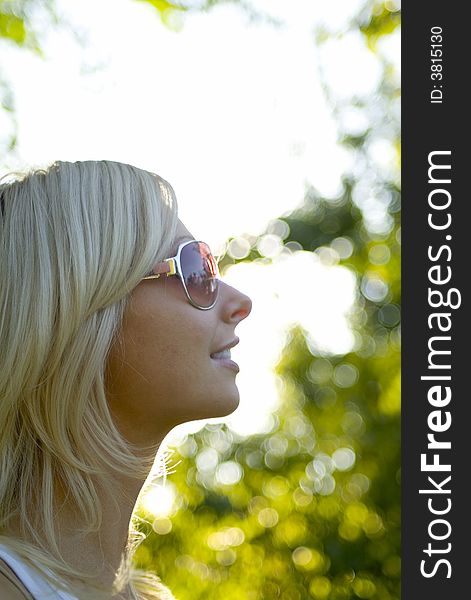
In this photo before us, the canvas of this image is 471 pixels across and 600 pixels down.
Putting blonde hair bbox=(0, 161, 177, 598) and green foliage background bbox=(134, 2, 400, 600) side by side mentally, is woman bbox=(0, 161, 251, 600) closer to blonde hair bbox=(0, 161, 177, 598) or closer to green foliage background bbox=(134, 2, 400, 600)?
blonde hair bbox=(0, 161, 177, 598)

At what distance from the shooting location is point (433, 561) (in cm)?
382

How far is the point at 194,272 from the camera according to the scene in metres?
2.36

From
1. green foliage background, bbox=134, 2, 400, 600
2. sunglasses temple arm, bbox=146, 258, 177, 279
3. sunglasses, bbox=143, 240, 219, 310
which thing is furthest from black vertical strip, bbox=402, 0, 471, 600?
green foliage background, bbox=134, 2, 400, 600

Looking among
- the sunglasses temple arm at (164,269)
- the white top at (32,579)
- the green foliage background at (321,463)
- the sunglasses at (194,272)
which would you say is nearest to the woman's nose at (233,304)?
the sunglasses at (194,272)

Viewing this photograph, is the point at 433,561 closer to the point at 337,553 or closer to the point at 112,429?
the point at 112,429

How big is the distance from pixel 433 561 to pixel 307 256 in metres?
4.88

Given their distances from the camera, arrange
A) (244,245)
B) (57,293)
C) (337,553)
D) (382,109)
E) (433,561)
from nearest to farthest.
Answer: (57,293) → (433,561) → (244,245) → (382,109) → (337,553)

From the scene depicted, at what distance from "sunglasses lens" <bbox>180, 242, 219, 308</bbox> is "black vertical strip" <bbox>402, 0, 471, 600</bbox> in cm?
185

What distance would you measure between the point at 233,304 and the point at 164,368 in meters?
0.28

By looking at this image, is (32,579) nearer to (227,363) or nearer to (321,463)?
(227,363)

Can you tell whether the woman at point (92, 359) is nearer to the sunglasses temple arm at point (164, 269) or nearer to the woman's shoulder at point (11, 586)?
the sunglasses temple arm at point (164, 269)

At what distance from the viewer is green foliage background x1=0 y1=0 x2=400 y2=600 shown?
25.4ft

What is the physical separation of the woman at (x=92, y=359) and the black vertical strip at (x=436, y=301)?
6.05 ft

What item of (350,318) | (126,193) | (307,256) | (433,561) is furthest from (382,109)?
(126,193)
